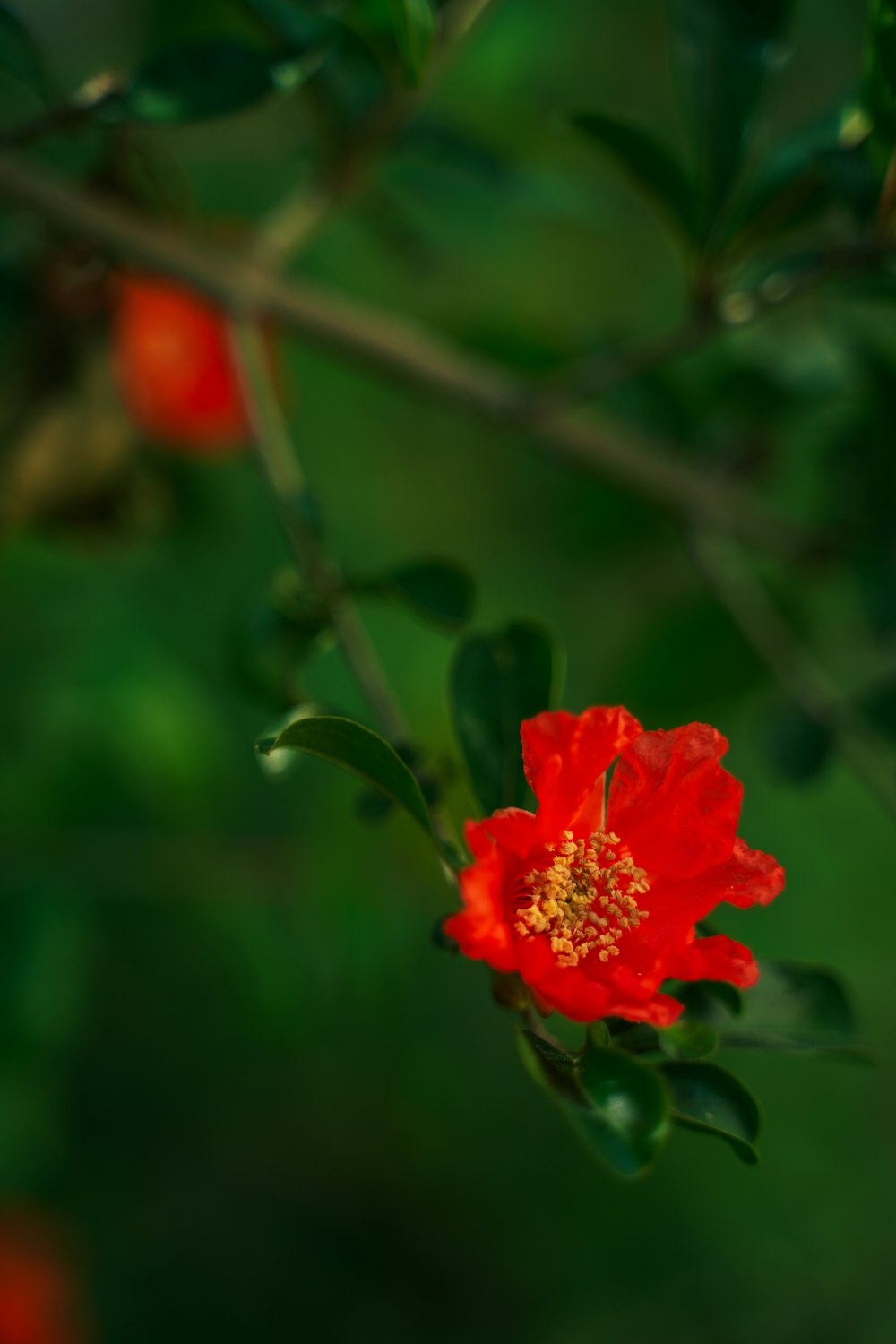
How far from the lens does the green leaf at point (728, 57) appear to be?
2.87 ft

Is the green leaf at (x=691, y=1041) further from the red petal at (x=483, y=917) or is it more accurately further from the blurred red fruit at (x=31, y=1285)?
the blurred red fruit at (x=31, y=1285)

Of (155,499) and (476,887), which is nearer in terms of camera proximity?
(476,887)

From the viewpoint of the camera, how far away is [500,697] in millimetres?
754

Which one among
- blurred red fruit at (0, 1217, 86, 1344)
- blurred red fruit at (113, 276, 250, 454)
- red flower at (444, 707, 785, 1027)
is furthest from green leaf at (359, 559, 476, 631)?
blurred red fruit at (0, 1217, 86, 1344)

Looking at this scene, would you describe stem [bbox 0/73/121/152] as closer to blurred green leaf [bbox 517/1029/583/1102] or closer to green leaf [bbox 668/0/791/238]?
green leaf [bbox 668/0/791/238]

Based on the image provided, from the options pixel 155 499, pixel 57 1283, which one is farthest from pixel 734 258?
pixel 57 1283

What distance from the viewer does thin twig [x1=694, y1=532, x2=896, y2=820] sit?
1.14m

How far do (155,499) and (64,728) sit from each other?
33 centimetres

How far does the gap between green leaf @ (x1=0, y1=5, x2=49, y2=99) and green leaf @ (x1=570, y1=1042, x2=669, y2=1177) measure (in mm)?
769

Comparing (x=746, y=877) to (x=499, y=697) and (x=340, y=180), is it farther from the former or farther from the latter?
(x=340, y=180)

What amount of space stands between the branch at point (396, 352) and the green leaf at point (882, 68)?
0.39 m

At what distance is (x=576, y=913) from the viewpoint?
2.18 feet

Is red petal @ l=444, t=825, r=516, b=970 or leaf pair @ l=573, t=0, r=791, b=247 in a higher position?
leaf pair @ l=573, t=0, r=791, b=247

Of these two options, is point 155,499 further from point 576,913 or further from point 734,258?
point 576,913
